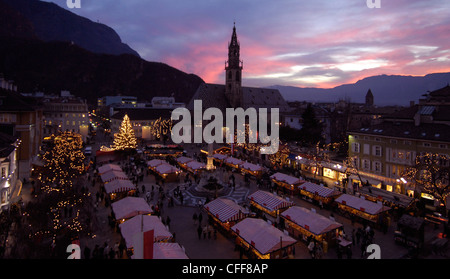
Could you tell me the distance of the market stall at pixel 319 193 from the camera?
23.4 m

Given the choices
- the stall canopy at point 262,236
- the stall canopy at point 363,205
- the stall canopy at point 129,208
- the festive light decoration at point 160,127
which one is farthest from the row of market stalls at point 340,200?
the festive light decoration at point 160,127

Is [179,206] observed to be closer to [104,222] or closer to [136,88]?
[104,222]

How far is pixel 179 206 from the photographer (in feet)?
79.6

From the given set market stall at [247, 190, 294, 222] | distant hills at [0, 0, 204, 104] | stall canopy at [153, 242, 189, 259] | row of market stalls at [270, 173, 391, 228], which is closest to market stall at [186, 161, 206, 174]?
row of market stalls at [270, 173, 391, 228]

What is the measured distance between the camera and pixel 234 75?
75.6 meters

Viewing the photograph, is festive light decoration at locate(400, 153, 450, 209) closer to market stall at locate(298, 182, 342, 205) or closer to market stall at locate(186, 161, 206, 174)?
market stall at locate(298, 182, 342, 205)

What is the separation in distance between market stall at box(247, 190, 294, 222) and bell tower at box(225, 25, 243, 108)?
183 ft

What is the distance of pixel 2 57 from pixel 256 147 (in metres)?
179

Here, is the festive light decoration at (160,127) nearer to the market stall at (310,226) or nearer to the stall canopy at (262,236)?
the market stall at (310,226)

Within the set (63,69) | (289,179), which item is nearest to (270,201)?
(289,179)

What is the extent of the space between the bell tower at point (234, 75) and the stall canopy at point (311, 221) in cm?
5988

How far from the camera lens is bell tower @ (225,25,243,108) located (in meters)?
73.1

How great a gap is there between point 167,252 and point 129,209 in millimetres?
7385
